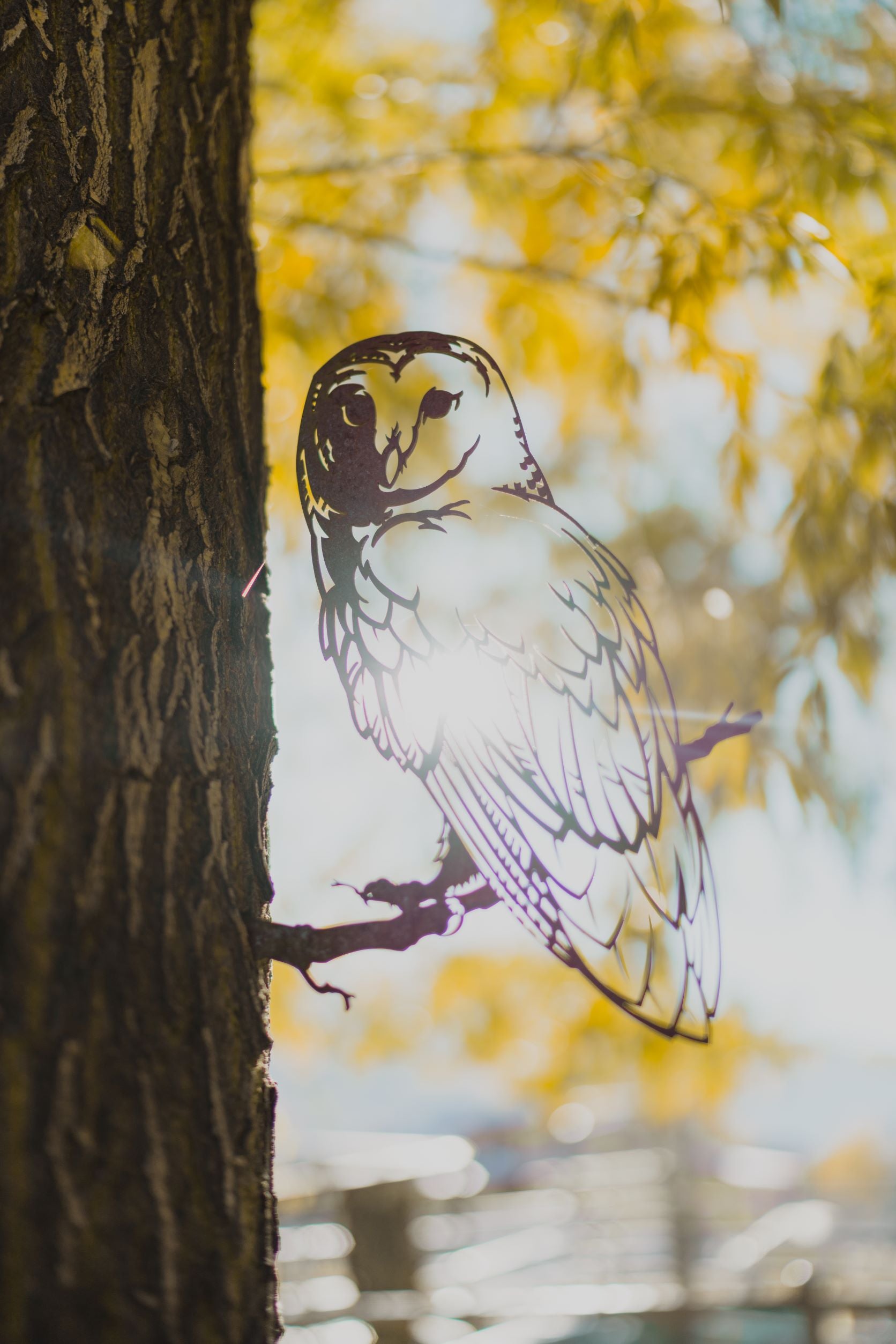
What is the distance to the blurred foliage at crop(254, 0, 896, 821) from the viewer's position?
1765 millimetres

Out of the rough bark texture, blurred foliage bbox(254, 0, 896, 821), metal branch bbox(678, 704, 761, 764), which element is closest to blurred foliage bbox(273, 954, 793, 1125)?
Result: blurred foliage bbox(254, 0, 896, 821)

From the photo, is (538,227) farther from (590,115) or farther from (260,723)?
(260,723)

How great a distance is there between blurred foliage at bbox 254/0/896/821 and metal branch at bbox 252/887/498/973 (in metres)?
1.21

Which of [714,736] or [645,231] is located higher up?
[645,231]

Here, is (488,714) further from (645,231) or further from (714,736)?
(645,231)

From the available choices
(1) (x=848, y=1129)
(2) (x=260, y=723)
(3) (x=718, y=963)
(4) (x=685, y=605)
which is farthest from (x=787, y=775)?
(1) (x=848, y=1129)

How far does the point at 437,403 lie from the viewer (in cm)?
92

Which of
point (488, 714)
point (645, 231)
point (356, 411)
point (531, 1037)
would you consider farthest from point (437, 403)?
point (531, 1037)

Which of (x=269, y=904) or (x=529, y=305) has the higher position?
(x=529, y=305)

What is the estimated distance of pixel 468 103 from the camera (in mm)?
2438

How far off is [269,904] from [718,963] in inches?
16.3

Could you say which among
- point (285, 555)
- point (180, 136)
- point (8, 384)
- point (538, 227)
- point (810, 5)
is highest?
point (810, 5)

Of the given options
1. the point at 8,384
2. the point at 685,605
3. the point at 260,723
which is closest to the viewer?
the point at 8,384

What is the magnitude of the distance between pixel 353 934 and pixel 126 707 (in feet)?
0.85
